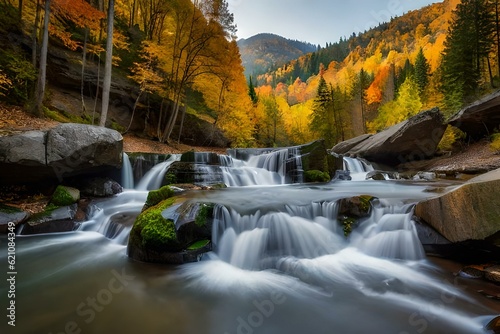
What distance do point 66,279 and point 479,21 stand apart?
3388cm

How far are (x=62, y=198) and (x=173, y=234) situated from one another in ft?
16.5

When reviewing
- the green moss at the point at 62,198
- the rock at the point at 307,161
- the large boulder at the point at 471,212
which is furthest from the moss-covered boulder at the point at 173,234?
the rock at the point at 307,161

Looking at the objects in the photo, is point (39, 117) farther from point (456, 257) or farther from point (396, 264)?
point (456, 257)

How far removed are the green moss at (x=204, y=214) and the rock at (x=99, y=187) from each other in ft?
19.4

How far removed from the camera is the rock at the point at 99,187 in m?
9.27

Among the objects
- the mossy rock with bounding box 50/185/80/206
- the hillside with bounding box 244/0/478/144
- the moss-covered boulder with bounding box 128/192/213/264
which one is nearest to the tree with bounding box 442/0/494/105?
the hillside with bounding box 244/0/478/144

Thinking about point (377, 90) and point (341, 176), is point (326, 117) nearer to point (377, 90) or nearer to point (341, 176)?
point (341, 176)

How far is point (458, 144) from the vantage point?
63.1 ft

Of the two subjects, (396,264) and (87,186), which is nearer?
(396,264)

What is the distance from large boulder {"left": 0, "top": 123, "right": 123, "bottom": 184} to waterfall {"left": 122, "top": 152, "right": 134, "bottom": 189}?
187 centimetres

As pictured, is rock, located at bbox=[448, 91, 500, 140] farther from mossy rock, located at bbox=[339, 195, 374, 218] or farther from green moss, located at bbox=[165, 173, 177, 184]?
green moss, located at bbox=[165, 173, 177, 184]

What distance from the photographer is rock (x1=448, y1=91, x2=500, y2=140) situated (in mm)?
15156

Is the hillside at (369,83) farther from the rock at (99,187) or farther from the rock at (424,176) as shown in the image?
the rock at (99,187)

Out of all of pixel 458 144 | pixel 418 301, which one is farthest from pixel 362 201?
pixel 458 144
